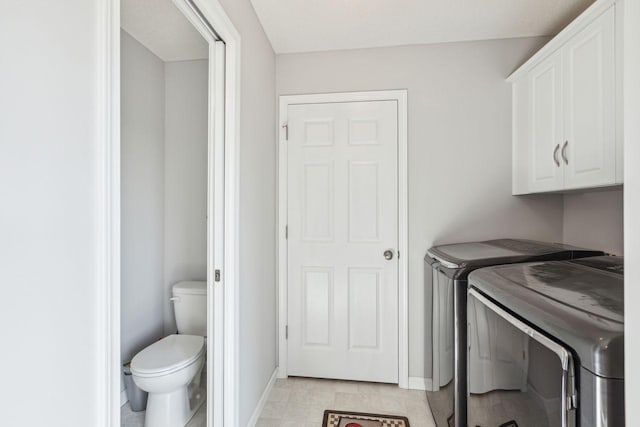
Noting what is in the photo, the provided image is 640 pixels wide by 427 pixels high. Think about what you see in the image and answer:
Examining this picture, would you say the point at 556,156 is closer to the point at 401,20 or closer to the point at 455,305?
the point at 455,305

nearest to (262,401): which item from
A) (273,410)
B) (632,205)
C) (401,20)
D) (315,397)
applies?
(273,410)

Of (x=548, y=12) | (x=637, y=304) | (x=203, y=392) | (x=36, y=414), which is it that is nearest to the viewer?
(x=637, y=304)

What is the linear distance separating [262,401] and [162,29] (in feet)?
8.24

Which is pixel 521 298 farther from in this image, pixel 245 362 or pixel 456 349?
pixel 245 362

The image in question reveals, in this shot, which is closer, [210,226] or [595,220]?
[210,226]

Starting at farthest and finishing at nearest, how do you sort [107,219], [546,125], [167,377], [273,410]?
[273,410]
[546,125]
[167,377]
[107,219]

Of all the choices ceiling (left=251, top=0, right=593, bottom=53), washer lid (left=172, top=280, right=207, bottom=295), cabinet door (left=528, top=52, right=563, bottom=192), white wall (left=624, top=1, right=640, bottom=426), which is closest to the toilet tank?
washer lid (left=172, top=280, right=207, bottom=295)

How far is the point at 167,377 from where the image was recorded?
5.36ft

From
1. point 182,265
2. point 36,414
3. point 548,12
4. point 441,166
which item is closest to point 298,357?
point 182,265

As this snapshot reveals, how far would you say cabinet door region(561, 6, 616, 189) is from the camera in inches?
57.0

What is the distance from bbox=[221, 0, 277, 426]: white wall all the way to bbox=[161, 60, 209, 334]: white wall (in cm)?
52

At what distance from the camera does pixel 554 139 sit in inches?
72.4

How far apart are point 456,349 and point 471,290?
35 cm

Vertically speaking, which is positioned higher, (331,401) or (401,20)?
(401,20)
